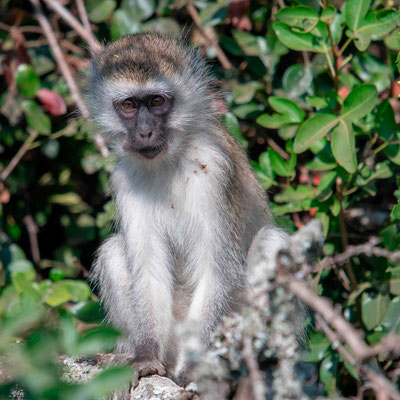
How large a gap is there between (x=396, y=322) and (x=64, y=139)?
12.5ft

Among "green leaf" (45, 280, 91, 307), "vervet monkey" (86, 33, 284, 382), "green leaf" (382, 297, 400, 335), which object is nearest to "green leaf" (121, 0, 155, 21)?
"vervet monkey" (86, 33, 284, 382)

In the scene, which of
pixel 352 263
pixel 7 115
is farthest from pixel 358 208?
pixel 7 115

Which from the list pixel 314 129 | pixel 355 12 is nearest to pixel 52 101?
pixel 314 129

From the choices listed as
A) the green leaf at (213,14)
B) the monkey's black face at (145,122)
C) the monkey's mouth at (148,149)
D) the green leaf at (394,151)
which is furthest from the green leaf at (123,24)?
the green leaf at (394,151)

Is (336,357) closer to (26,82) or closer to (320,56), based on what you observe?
(320,56)

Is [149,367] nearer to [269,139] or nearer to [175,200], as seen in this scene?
[175,200]

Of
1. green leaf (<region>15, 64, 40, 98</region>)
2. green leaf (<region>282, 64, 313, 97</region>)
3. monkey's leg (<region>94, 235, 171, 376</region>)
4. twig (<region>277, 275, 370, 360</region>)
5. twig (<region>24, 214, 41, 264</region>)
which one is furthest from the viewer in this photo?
twig (<region>24, 214, 41, 264</region>)

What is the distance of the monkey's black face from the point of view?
3744 millimetres

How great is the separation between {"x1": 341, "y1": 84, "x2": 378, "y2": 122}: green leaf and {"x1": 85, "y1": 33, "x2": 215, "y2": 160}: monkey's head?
95cm

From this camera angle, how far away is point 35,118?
209 inches

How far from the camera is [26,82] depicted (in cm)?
525

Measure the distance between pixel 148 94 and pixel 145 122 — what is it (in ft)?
0.77

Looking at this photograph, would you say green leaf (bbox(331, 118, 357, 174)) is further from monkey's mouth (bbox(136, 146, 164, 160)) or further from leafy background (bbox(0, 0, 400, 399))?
monkey's mouth (bbox(136, 146, 164, 160))

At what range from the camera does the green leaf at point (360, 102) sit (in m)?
3.74
